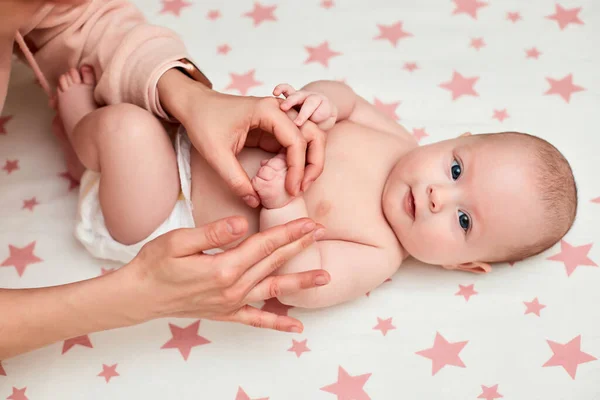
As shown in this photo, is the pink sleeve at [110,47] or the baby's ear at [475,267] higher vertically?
the pink sleeve at [110,47]

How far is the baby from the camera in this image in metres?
1.18

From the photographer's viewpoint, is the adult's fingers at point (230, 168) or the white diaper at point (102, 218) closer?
the adult's fingers at point (230, 168)

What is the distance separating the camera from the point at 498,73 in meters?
1.60

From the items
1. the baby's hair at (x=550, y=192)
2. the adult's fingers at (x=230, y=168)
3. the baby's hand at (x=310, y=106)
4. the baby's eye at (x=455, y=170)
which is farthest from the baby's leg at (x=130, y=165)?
the baby's hair at (x=550, y=192)

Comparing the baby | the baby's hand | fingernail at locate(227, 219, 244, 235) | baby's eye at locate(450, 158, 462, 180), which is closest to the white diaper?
the baby

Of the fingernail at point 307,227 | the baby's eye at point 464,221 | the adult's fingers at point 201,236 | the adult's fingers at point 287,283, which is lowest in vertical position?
the baby's eye at point 464,221

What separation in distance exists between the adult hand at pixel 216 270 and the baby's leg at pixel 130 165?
0.26 metres

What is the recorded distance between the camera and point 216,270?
37.2 inches

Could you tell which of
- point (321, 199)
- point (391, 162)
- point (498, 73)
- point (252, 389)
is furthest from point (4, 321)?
point (498, 73)

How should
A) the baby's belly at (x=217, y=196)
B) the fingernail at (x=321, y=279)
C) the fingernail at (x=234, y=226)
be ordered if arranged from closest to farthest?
the fingernail at (x=234, y=226) → the fingernail at (x=321, y=279) → the baby's belly at (x=217, y=196)

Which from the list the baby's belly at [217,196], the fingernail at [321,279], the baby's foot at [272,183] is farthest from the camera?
the baby's belly at [217,196]

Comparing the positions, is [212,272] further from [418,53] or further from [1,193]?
[418,53]

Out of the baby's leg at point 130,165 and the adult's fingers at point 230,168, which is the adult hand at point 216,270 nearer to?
the adult's fingers at point 230,168

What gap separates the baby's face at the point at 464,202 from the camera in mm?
1183
